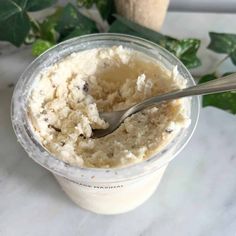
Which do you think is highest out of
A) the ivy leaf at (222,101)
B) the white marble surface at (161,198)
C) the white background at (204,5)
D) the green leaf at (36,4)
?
the green leaf at (36,4)

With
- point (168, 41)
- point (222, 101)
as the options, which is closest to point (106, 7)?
point (168, 41)

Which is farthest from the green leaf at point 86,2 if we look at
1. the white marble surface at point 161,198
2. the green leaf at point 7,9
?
the white marble surface at point 161,198

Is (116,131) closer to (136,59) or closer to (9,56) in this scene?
(136,59)

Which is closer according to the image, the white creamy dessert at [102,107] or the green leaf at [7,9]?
the white creamy dessert at [102,107]

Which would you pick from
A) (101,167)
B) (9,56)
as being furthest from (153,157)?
(9,56)

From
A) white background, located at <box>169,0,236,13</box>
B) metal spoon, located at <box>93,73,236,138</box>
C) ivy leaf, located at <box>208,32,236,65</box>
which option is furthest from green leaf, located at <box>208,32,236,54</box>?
metal spoon, located at <box>93,73,236,138</box>

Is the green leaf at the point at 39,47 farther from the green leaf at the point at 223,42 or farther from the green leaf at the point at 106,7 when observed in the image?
the green leaf at the point at 223,42
